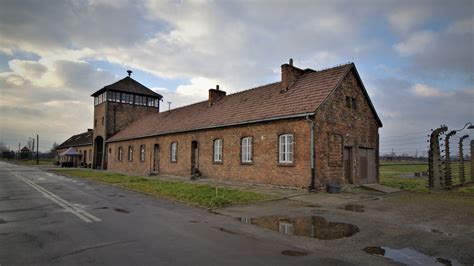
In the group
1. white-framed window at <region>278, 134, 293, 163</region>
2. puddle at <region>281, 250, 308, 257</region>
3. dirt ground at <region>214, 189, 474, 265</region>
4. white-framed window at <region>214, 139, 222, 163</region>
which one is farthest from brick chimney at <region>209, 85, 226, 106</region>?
puddle at <region>281, 250, 308, 257</region>

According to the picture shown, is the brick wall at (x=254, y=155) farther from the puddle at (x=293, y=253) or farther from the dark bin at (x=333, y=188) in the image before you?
the puddle at (x=293, y=253)

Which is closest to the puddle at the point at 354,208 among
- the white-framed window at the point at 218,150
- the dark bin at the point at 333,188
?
the dark bin at the point at 333,188

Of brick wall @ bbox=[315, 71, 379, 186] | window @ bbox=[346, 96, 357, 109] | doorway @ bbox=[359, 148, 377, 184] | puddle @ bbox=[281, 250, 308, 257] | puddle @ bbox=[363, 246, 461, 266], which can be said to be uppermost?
window @ bbox=[346, 96, 357, 109]

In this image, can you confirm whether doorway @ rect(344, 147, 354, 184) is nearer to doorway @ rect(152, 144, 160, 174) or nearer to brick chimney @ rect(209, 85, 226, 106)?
brick chimney @ rect(209, 85, 226, 106)

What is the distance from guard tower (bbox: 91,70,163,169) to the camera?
4209 cm

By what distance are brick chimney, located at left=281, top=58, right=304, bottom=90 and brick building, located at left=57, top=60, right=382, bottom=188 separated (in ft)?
0.21

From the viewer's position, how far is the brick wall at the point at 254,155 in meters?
16.3

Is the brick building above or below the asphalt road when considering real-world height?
above

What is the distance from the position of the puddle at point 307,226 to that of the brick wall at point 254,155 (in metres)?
6.71

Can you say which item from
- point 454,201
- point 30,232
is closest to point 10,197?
point 30,232

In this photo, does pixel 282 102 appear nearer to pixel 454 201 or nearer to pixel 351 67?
pixel 351 67

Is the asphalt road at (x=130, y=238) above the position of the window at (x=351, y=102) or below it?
below

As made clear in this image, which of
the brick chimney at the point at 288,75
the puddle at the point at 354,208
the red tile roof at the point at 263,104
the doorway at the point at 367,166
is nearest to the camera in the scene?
the puddle at the point at 354,208

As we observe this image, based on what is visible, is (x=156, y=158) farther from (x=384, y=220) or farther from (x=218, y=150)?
(x=384, y=220)
